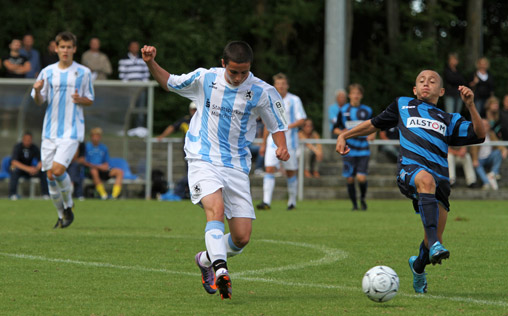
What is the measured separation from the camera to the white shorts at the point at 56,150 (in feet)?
38.7

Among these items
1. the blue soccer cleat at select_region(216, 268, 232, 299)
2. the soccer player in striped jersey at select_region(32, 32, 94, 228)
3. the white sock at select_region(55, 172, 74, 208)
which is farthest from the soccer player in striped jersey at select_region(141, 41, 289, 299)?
the soccer player in striped jersey at select_region(32, 32, 94, 228)

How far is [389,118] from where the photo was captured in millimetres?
7234

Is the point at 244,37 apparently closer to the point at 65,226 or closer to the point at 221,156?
the point at 65,226

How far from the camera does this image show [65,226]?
1198cm

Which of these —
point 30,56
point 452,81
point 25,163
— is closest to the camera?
point 25,163

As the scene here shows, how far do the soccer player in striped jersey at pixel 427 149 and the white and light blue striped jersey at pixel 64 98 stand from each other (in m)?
5.88

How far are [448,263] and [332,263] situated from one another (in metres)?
1.09

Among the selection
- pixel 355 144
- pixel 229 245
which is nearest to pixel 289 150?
pixel 355 144

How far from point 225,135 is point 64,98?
5505 mm

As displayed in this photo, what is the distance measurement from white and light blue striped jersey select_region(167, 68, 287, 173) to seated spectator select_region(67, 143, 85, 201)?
12234 mm

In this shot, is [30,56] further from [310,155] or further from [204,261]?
[204,261]

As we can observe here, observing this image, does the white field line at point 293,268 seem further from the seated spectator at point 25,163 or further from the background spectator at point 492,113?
the background spectator at point 492,113

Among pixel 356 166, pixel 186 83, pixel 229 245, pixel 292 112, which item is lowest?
pixel 229 245

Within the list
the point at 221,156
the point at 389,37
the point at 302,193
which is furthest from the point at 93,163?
the point at 389,37
